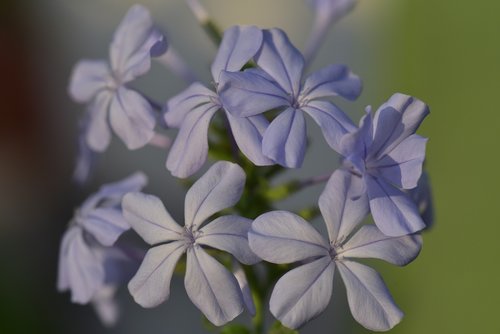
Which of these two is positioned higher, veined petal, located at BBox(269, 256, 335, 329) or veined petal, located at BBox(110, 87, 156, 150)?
veined petal, located at BBox(110, 87, 156, 150)

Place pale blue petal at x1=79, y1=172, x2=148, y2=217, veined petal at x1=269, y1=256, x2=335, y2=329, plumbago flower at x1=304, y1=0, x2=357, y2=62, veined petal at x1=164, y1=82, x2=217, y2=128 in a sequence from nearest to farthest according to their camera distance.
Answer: veined petal at x1=269, y1=256, x2=335, y2=329 < veined petal at x1=164, y1=82, x2=217, y2=128 < pale blue petal at x1=79, y1=172, x2=148, y2=217 < plumbago flower at x1=304, y1=0, x2=357, y2=62

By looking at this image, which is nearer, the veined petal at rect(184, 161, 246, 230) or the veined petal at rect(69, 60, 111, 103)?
the veined petal at rect(184, 161, 246, 230)

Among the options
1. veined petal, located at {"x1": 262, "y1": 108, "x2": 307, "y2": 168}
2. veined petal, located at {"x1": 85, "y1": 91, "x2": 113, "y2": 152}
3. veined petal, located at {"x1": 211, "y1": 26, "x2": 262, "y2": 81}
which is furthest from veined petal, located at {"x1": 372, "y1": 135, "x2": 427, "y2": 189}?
veined petal, located at {"x1": 85, "y1": 91, "x2": 113, "y2": 152}

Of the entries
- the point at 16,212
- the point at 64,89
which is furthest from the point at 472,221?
the point at 64,89

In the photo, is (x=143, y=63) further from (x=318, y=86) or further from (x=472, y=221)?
(x=472, y=221)

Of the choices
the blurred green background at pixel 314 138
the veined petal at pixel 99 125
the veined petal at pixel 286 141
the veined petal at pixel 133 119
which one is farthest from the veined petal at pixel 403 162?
the blurred green background at pixel 314 138

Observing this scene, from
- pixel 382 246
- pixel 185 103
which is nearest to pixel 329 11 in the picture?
pixel 185 103

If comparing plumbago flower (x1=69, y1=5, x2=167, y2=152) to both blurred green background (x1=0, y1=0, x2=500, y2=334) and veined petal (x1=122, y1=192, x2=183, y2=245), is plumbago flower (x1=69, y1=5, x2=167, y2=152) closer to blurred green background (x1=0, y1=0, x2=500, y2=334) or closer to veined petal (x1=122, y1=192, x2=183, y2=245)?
veined petal (x1=122, y1=192, x2=183, y2=245)

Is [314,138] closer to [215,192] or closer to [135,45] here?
[135,45]
